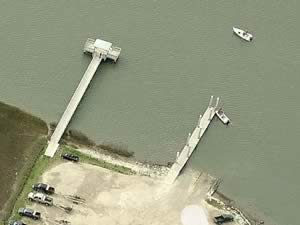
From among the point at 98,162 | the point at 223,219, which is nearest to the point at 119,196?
the point at 98,162

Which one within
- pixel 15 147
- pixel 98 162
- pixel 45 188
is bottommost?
pixel 45 188

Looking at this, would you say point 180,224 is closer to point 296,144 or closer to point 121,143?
point 121,143

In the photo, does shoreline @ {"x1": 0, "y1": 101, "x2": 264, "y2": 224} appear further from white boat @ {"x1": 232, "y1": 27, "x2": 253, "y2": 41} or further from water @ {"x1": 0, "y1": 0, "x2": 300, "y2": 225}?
white boat @ {"x1": 232, "y1": 27, "x2": 253, "y2": 41}

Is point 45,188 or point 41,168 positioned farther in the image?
point 41,168

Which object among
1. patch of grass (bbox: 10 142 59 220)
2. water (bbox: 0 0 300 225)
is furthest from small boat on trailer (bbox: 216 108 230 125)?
Result: patch of grass (bbox: 10 142 59 220)

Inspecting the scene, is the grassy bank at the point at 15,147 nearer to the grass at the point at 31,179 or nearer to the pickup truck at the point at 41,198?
the grass at the point at 31,179

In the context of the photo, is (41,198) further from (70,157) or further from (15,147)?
(15,147)

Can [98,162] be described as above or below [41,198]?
above
